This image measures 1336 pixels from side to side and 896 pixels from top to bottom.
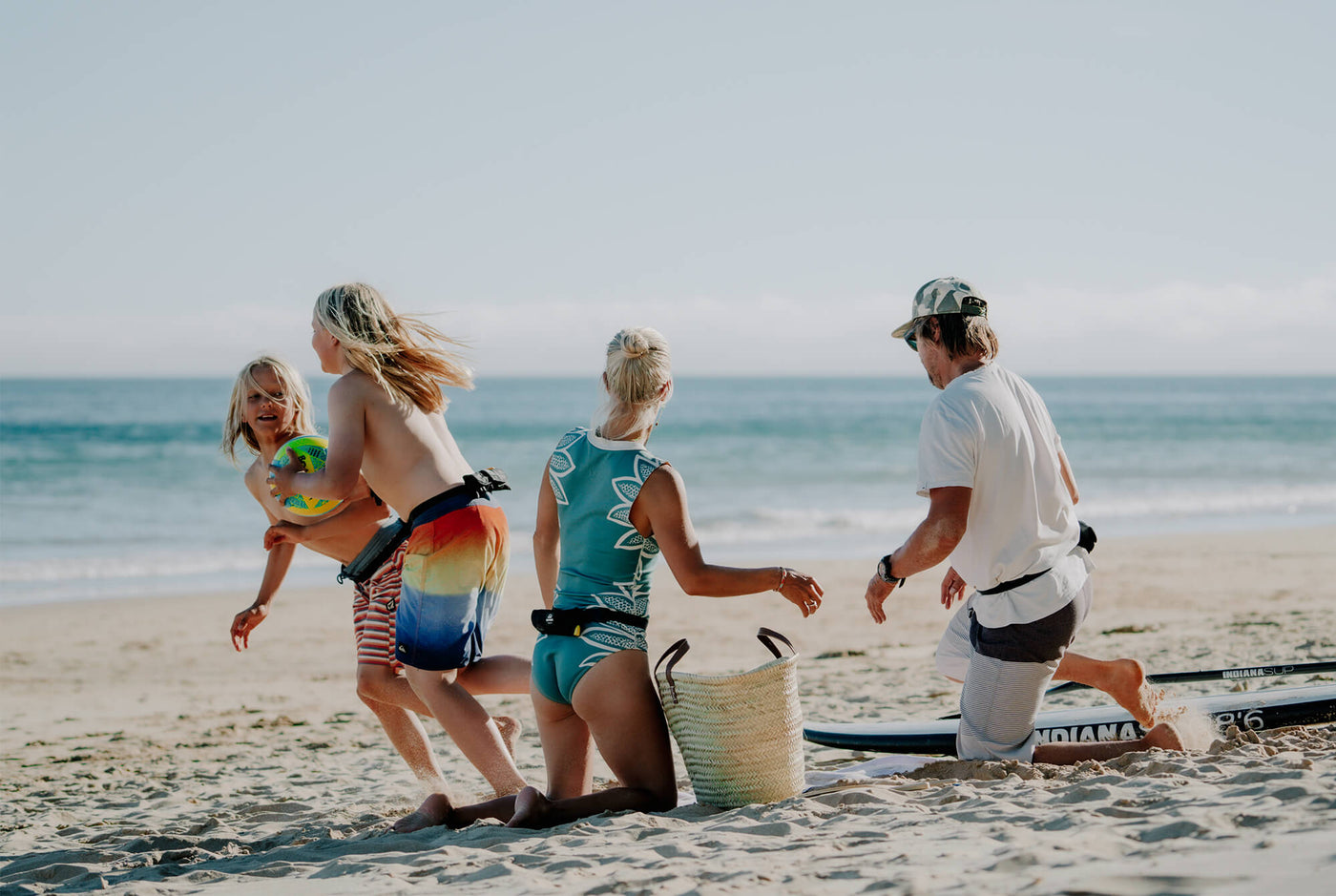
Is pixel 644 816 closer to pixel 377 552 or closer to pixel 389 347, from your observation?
pixel 377 552

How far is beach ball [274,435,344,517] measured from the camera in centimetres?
404

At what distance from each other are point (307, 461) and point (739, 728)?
69.6 inches

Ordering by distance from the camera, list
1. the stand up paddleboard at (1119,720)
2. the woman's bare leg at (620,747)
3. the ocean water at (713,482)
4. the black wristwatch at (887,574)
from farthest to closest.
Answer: the ocean water at (713,482)
the stand up paddleboard at (1119,720)
the black wristwatch at (887,574)
the woman's bare leg at (620,747)

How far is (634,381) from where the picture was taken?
141 inches

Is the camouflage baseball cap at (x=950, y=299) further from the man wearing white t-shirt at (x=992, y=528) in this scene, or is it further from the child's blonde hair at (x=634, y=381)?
the child's blonde hair at (x=634, y=381)

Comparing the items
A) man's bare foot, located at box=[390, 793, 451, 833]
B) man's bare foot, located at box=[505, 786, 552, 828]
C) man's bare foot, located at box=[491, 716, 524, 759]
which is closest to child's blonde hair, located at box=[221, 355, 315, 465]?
man's bare foot, located at box=[491, 716, 524, 759]

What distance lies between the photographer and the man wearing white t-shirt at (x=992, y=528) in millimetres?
3600

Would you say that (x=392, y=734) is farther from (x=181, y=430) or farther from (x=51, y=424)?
(x=51, y=424)

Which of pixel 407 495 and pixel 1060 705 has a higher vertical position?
pixel 407 495

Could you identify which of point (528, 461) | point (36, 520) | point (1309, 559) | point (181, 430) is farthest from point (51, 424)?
point (1309, 559)

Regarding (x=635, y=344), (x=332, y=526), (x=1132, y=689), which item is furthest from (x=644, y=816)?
(x=1132, y=689)

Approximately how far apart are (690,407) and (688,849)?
183 feet

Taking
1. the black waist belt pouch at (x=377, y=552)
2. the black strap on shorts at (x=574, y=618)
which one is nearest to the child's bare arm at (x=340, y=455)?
the black waist belt pouch at (x=377, y=552)

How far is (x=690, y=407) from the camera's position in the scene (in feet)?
193
